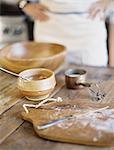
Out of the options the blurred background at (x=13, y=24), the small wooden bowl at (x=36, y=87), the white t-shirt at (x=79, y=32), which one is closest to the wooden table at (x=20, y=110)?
the small wooden bowl at (x=36, y=87)

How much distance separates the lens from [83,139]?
3.13 ft

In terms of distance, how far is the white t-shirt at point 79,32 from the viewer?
6.01 ft

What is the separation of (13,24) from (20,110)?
1567mm

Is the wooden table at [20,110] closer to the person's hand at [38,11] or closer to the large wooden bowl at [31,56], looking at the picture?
the large wooden bowl at [31,56]

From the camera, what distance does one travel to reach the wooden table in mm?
965

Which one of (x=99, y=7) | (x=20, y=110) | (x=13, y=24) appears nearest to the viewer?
(x=20, y=110)

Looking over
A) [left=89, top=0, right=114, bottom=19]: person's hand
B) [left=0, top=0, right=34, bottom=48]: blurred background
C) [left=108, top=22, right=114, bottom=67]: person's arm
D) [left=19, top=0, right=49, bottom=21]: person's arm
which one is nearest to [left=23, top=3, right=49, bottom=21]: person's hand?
[left=19, top=0, right=49, bottom=21]: person's arm

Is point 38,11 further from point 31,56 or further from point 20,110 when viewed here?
point 20,110

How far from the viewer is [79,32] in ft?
6.11

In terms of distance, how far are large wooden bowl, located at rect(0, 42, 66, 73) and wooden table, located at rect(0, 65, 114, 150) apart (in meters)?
0.06

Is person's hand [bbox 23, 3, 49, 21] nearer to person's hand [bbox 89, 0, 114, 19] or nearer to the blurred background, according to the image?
person's hand [bbox 89, 0, 114, 19]

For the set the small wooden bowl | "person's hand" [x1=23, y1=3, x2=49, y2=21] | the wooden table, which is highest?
"person's hand" [x1=23, y1=3, x2=49, y2=21]

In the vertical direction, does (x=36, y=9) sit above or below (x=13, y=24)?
above

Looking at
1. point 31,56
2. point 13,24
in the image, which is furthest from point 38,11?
point 13,24
